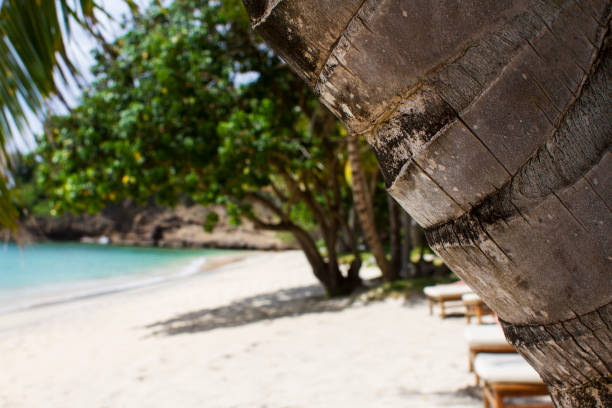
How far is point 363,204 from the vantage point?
953 centimetres

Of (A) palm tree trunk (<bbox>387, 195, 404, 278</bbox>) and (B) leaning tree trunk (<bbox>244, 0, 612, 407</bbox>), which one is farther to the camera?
(A) palm tree trunk (<bbox>387, 195, 404, 278</bbox>)

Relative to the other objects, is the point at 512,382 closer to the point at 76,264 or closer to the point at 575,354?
the point at 575,354

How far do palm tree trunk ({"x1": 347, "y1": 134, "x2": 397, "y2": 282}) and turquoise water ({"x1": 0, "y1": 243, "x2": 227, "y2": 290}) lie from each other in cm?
1988

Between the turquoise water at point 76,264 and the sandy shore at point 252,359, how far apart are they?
16210 mm

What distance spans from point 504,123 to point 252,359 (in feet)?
20.1

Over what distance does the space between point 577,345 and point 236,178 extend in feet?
27.0

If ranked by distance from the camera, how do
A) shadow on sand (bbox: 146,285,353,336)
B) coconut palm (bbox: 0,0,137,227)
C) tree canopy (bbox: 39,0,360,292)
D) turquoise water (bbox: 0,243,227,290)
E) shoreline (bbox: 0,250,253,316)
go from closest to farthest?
1. coconut palm (bbox: 0,0,137,227)
2. tree canopy (bbox: 39,0,360,292)
3. shadow on sand (bbox: 146,285,353,336)
4. shoreline (bbox: 0,250,253,316)
5. turquoise water (bbox: 0,243,227,290)

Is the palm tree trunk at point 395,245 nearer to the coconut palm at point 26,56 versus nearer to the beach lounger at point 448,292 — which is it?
the beach lounger at point 448,292

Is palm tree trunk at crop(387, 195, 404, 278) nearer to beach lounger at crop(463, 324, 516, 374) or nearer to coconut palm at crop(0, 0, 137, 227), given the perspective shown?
beach lounger at crop(463, 324, 516, 374)

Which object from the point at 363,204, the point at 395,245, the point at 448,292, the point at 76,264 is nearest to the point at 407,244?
the point at 395,245

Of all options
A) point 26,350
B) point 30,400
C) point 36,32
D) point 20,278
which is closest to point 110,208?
point 20,278

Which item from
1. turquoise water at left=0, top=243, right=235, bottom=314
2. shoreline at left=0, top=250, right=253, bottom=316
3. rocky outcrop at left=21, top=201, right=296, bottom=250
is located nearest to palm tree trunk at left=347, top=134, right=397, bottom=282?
turquoise water at left=0, top=243, right=235, bottom=314

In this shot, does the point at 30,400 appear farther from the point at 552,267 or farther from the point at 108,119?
the point at 552,267

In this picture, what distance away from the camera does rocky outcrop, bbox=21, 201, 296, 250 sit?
48.3 metres
